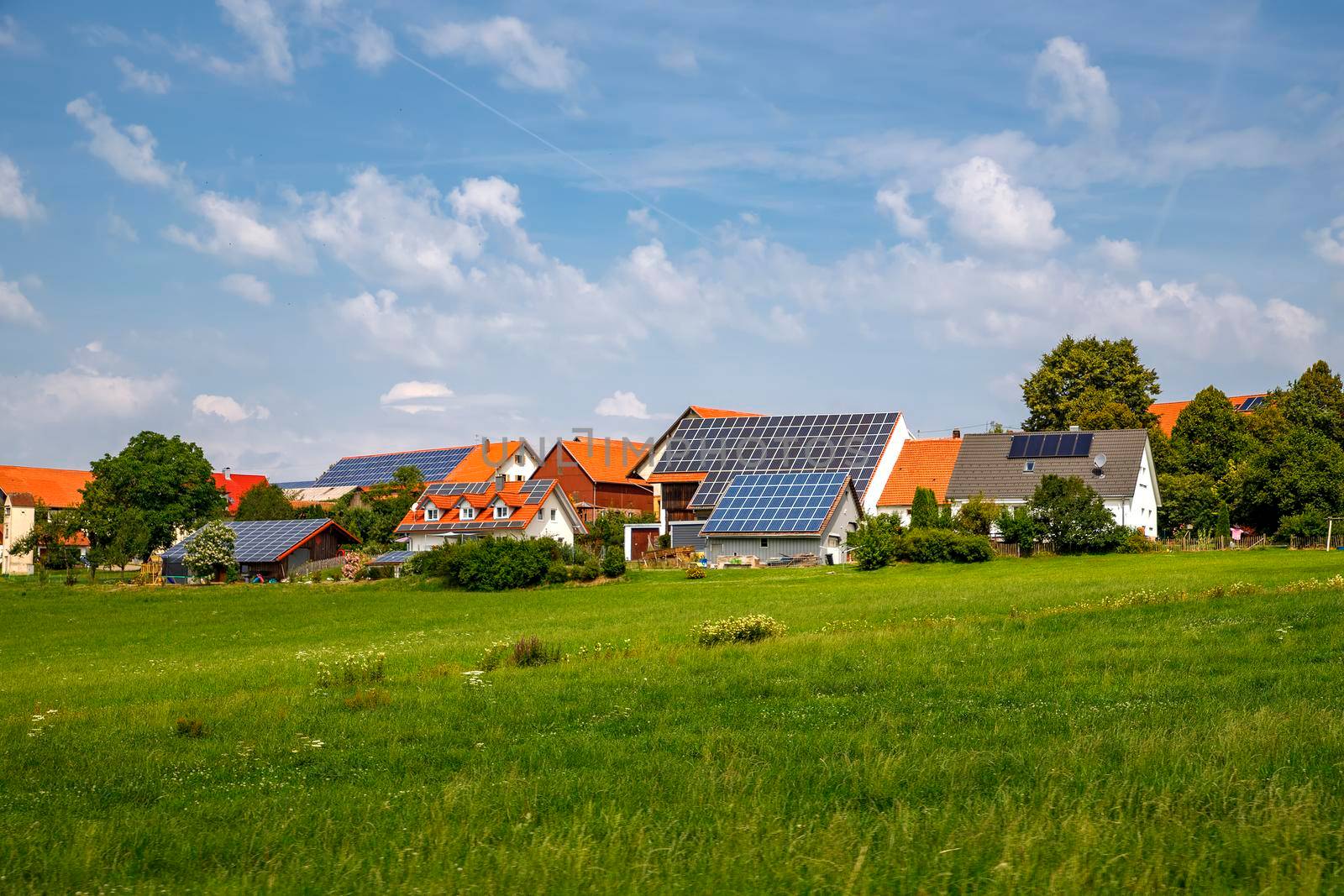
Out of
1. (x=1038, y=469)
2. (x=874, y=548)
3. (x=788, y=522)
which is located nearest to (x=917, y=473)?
(x=1038, y=469)

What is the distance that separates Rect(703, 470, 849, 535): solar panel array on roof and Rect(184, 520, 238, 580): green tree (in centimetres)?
3090

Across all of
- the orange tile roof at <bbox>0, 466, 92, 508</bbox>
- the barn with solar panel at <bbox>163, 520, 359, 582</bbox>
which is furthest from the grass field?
the orange tile roof at <bbox>0, 466, 92, 508</bbox>

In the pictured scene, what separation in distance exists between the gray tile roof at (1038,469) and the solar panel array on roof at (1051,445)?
33 cm

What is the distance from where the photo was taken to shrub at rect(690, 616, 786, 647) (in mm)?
23609

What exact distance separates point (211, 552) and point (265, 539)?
5.51 m

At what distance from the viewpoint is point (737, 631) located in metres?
23.8

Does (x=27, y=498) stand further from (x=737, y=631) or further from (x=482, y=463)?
(x=737, y=631)

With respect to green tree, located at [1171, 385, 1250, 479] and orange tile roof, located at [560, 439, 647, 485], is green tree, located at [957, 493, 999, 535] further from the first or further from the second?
orange tile roof, located at [560, 439, 647, 485]

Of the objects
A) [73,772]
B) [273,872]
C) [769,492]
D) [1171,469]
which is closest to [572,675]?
[73,772]

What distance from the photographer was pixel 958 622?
24.9 metres

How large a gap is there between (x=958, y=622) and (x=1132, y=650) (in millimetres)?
6471

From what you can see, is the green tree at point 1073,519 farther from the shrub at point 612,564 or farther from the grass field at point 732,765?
the grass field at point 732,765

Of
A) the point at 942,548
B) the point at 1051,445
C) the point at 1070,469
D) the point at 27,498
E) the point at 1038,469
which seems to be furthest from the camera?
the point at 27,498

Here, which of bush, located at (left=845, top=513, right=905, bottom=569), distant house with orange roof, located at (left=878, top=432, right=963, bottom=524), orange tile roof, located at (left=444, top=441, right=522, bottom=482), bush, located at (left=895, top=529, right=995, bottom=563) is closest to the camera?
bush, located at (left=895, top=529, right=995, bottom=563)
